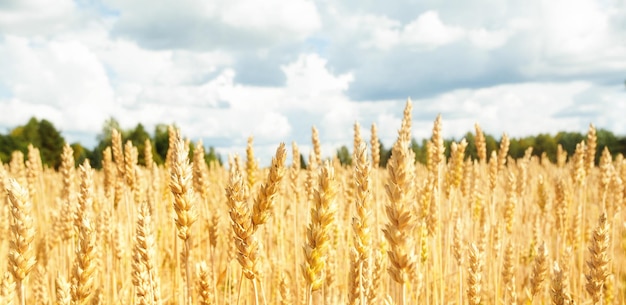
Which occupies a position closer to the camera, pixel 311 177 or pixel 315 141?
pixel 311 177

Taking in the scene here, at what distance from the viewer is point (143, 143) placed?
57.7 ft

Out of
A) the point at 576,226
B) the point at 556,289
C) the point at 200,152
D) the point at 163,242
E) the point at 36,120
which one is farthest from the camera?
the point at 36,120

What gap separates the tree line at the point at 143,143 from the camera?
60.1ft

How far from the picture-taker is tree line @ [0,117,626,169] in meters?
18.3

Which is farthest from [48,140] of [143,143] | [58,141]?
[143,143]

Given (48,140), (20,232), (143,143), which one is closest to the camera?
(20,232)

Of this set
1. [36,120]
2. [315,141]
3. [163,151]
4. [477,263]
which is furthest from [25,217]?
[36,120]

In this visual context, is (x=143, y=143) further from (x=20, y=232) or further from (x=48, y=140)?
(x=20, y=232)

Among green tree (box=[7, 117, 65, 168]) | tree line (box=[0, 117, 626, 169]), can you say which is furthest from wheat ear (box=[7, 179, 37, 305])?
green tree (box=[7, 117, 65, 168])

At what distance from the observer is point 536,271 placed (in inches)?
91.4

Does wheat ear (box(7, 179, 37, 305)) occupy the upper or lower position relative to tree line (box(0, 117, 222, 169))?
lower

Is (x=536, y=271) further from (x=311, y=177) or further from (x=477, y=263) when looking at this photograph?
(x=311, y=177)

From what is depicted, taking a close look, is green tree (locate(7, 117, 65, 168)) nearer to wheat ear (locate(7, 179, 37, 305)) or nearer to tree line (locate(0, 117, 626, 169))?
tree line (locate(0, 117, 626, 169))

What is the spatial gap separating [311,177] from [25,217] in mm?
1956
